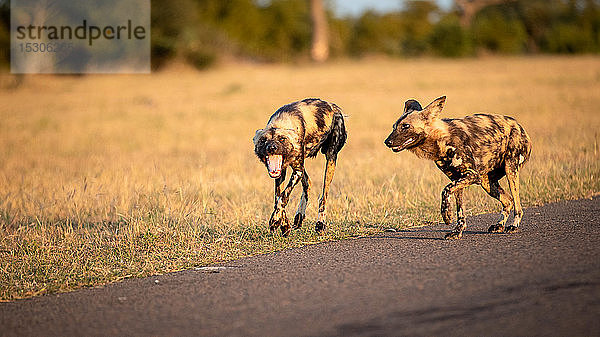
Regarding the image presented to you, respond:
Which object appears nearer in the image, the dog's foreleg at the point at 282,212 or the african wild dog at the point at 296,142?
the african wild dog at the point at 296,142

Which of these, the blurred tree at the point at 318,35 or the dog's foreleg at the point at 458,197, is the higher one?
the blurred tree at the point at 318,35

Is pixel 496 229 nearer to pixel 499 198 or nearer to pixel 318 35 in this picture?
pixel 499 198

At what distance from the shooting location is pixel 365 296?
554 centimetres

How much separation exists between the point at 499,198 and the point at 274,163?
2.39 metres

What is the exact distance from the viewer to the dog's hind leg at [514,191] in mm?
7672

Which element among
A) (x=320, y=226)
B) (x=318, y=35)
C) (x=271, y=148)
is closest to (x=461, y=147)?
(x=320, y=226)

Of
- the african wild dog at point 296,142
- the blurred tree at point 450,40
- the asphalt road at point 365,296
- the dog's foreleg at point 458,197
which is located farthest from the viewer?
the blurred tree at point 450,40

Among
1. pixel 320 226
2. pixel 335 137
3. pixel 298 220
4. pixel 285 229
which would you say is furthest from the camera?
pixel 335 137

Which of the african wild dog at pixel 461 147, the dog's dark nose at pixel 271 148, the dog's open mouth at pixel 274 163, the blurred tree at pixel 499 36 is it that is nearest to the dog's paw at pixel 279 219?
the dog's open mouth at pixel 274 163

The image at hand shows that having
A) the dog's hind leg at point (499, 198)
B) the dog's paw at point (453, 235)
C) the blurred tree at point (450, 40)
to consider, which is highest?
the blurred tree at point (450, 40)

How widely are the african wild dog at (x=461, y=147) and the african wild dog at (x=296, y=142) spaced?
39.3 inches

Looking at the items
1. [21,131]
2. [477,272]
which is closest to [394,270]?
[477,272]

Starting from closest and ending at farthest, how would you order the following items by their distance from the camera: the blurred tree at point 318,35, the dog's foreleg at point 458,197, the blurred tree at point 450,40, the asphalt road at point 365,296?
1. the asphalt road at point 365,296
2. the dog's foreleg at point 458,197
3. the blurred tree at point 450,40
4. the blurred tree at point 318,35

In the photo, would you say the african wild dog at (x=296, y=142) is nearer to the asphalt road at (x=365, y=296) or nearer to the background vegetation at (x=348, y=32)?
the asphalt road at (x=365, y=296)
